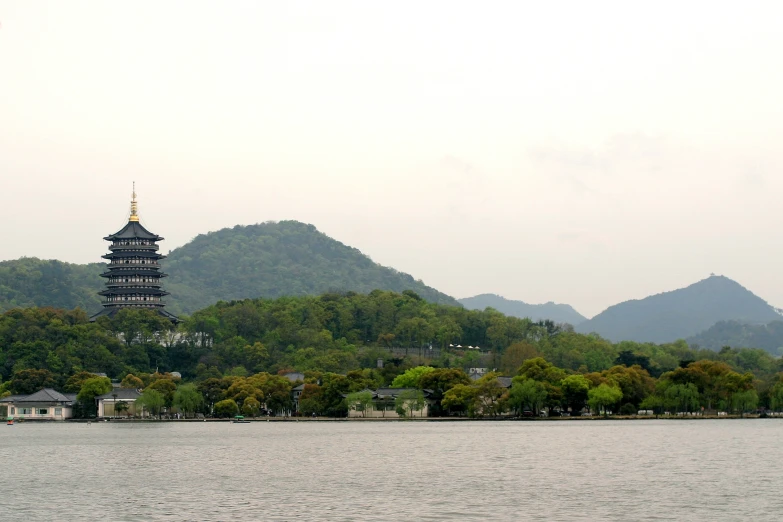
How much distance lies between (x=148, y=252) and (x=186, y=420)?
4650cm

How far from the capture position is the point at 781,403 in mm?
97625

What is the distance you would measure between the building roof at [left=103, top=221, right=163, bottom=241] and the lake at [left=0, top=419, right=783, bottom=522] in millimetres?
76233

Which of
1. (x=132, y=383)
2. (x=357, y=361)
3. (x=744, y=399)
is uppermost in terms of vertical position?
(x=357, y=361)

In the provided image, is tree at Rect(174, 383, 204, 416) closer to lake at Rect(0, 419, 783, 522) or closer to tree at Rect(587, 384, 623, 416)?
lake at Rect(0, 419, 783, 522)

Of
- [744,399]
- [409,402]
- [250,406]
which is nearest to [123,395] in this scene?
[250,406]

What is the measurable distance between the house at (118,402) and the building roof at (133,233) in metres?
38.6

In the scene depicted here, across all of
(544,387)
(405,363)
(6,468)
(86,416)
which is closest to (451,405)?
(544,387)

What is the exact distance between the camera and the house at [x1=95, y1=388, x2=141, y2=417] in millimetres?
114625

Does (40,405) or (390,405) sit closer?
(390,405)

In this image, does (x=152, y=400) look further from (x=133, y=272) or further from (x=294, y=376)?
(x=133, y=272)

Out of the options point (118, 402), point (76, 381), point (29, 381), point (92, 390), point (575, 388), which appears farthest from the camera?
point (76, 381)

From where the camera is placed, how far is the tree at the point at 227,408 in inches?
4210

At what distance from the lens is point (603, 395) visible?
95.8 meters

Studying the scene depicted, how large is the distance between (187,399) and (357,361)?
30.5 m
